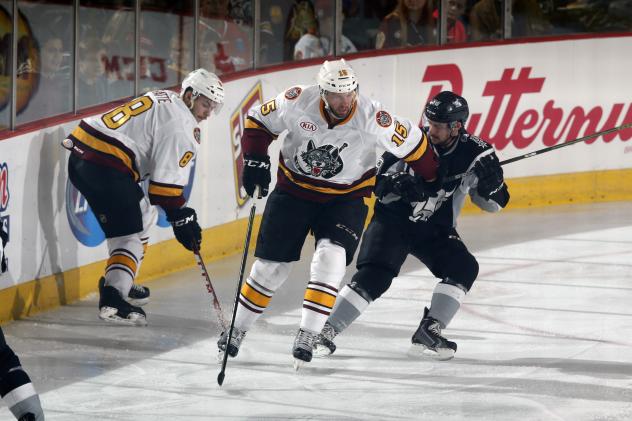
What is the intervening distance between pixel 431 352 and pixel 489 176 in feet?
2.43

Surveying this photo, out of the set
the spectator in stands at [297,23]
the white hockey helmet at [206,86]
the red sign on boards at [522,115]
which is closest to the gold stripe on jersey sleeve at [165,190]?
the white hockey helmet at [206,86]

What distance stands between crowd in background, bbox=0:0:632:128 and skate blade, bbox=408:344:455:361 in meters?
2.03

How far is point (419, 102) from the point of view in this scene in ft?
29.3

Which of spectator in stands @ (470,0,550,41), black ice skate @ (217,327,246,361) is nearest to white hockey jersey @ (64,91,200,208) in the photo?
black ice skate @ (217,327,246,361)

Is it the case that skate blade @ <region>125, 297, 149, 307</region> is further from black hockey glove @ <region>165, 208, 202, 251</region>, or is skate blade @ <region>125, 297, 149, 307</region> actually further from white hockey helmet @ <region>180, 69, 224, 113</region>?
white hockey helmet @ <region>180, 69, 224, 113</region>

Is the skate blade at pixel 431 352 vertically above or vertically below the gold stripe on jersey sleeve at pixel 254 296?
below

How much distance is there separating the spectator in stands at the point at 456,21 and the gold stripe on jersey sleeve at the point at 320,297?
172 inches

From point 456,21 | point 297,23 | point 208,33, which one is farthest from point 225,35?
point 456,21

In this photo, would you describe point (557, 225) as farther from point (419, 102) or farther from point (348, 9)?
point (348, 9)

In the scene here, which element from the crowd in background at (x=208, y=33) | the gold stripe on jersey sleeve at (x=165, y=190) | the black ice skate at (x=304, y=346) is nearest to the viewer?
the black ice skate at (x=304, y=346)

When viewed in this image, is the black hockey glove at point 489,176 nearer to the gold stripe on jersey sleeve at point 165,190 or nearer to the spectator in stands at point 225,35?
the gold stripe on jersey sleeve at point 165,190

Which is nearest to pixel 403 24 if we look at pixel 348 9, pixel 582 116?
pixel 348 9

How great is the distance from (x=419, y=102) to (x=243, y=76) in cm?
167

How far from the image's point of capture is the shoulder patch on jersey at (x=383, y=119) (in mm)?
5145
